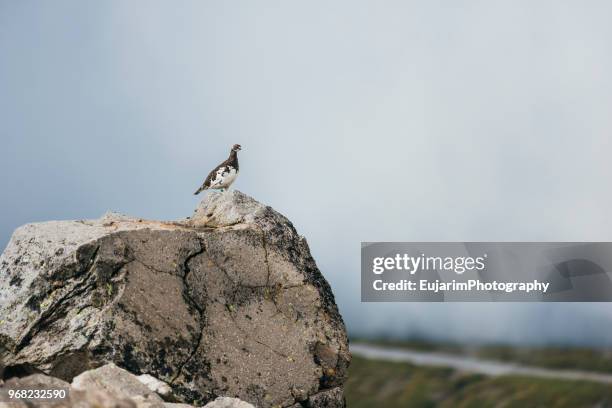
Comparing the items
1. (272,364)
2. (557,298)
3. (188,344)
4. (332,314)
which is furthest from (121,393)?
(557,298)

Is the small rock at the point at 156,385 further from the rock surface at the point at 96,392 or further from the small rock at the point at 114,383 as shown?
the small rock at the point at 114,383

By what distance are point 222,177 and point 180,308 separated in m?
4.90

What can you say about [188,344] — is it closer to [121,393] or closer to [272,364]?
[272,364]

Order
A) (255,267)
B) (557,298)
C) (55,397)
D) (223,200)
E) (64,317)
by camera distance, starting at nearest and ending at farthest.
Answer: (55,397) → (64,317) → (255,267) → (223,200) → (557,298)

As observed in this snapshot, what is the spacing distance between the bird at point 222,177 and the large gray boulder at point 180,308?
2565 millimetres

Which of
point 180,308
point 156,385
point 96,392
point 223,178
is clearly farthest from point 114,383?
point 223,178

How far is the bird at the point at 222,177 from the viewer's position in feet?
73.2

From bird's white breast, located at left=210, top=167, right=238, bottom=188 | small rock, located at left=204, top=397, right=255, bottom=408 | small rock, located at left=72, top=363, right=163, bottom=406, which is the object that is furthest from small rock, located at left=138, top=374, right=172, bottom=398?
bird's white breast, located at left=210, top=167, right=238, bottom=188

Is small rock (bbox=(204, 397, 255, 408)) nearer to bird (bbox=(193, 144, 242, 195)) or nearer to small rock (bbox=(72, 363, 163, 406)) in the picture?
small rock (bbox=(72, 363, 163, 406))

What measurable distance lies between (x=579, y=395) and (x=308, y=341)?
62530 mm

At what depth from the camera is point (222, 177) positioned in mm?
22312

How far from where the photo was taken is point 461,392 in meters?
79.6

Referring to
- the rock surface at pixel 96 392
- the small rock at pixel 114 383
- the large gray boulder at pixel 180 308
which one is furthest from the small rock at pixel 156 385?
the small rock at pixel 114 383

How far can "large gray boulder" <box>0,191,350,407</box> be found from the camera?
17875 millimetres
